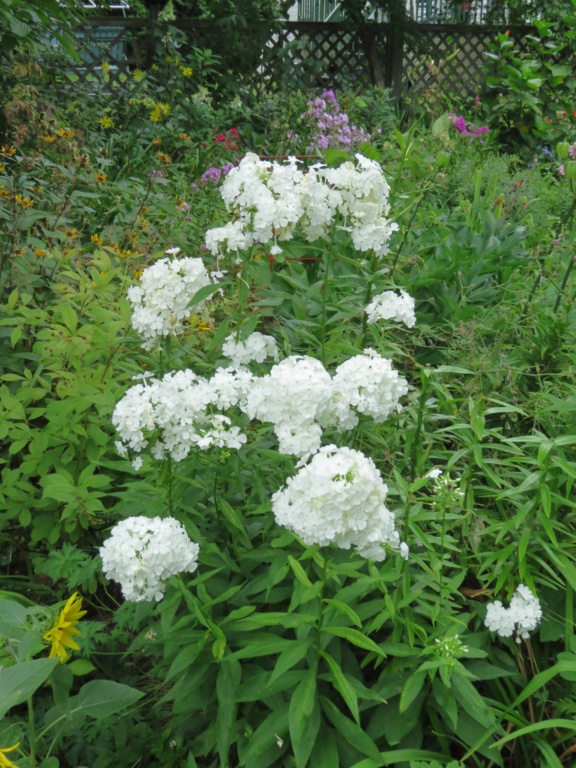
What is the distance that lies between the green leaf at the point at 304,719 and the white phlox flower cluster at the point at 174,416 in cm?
54

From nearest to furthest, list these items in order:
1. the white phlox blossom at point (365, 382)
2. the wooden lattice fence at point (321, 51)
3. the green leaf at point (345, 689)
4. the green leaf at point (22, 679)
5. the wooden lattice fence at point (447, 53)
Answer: the green leaf at point (22, 679)
the green leaf at point (345, 689)
the white phlox blossom at point (365, 382)
the wooden lattice fence at point (321, 51)
the wooden lattice fence at point (447, 53)

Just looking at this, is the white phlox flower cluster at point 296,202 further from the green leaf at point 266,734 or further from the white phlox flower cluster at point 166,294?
the green leaf at point 266,734

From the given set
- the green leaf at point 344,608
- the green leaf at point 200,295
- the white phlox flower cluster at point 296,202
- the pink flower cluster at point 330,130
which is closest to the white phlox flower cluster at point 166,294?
the green leaf at point 200,295

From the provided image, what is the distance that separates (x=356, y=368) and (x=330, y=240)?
1.99 ft

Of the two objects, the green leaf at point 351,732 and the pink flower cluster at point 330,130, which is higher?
the pink flower cluster at point 330,130

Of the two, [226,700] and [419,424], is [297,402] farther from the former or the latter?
[226,700]

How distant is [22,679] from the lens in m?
1.36

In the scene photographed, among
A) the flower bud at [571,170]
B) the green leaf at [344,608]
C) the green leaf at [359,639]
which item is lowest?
the green leaf at [359,639]

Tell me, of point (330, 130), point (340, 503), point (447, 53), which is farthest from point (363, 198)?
point (447, 53)

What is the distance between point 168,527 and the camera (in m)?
1.58

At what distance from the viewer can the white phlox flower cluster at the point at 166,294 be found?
1.92 meters

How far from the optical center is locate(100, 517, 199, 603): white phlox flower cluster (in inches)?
60.7

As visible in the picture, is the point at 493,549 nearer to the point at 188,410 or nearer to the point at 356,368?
the point at 356,368

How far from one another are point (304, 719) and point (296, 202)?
4.07ft
